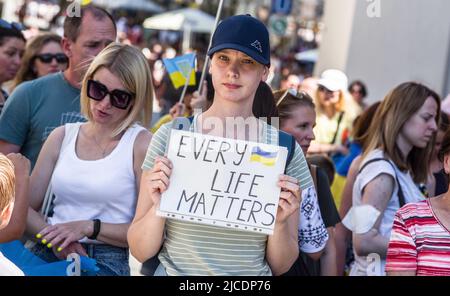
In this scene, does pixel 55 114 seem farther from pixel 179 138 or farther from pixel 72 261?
pixel 179 138

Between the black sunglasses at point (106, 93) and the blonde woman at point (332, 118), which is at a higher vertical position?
the black sunglasses at point (106, 93)

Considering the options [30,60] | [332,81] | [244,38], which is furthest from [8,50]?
[244,38]

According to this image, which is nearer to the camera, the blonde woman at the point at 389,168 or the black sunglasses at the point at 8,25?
the blonde woman at the point at 389,168

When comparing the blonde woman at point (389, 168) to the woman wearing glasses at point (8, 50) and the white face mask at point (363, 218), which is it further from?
the woman wearing glasses at point (8, 50)

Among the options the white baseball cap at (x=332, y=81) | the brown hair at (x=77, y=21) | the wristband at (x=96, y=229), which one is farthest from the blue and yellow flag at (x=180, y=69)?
the wristband at (x=96, y=229)

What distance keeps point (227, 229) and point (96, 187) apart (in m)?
0.97

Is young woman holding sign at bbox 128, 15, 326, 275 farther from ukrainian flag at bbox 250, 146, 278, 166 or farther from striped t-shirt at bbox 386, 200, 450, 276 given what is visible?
striped t-shirt at bbox 386, 200, 450, 276

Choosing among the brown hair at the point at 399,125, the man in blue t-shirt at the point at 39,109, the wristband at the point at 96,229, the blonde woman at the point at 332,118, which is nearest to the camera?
the wristband at the point at 96,229

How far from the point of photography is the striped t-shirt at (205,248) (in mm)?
3492

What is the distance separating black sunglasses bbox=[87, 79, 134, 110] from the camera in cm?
438

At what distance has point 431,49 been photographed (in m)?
12.1

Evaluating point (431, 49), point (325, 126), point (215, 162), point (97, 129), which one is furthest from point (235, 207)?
point (431, 49)

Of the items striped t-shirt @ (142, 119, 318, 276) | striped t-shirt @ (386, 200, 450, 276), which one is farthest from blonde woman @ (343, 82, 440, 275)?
striped t-shirt @ (142, 119, 318, 276)
